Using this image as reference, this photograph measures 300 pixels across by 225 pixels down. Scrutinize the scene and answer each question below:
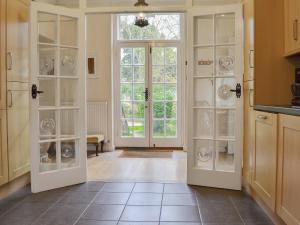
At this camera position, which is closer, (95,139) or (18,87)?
(18,87)

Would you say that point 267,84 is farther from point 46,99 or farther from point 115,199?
point 46,99

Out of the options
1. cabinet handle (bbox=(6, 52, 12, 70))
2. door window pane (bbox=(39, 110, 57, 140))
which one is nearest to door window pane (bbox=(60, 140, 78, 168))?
door window pane (bbox=(39, 110, 57, 140))

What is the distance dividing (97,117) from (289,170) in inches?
178

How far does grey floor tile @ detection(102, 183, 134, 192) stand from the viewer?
3412 mm

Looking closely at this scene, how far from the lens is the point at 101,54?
6207 millimetres

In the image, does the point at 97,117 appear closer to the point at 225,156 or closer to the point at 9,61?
the point at 9,61

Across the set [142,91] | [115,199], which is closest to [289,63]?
[115,199]

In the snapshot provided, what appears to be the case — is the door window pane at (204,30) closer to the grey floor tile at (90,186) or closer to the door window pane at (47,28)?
the door window pane at (47,28)

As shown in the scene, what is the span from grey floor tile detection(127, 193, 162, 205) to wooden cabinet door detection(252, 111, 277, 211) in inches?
34.3

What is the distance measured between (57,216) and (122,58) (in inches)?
165

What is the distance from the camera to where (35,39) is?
3246 millimetres

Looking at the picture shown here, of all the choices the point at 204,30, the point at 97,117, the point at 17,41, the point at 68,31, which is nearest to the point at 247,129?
the point at 204,30

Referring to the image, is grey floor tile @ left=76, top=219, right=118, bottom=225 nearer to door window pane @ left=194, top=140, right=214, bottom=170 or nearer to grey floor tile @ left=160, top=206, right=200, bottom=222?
grey floor tile @ left=160, top=206, right=200, bottom=222

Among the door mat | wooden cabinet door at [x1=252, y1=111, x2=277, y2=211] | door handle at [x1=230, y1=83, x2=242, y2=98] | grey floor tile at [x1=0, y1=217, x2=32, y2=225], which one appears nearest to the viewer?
wooden cabinet door at [x1=252, y1=111, x2=277, y2=211]
